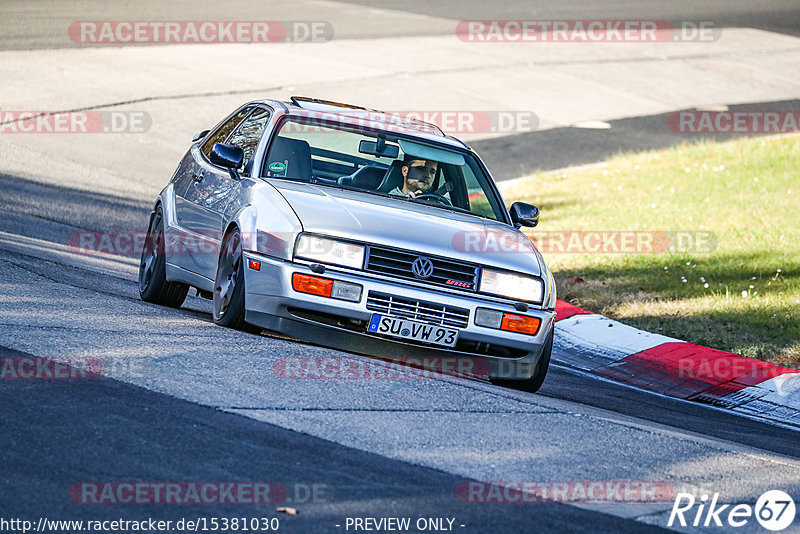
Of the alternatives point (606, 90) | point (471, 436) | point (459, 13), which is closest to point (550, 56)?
point (606, 90)

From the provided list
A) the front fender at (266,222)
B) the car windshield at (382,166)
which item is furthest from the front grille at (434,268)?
the car windshield at (382,166)

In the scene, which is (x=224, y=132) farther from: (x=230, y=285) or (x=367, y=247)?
(x=367, y=247)

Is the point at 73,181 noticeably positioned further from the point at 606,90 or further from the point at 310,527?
the point at 606,90

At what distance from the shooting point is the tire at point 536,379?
7824mm

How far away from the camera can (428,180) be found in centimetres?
867

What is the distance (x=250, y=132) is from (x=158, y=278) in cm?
133

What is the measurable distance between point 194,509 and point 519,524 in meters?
1.28

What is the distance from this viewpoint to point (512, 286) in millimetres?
7570

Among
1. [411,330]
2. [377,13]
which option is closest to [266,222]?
[411,330]

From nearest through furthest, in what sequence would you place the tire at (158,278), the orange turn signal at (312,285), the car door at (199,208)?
the orange turn signal at (312,285), the car door at (199,208), the tire at (158,278)

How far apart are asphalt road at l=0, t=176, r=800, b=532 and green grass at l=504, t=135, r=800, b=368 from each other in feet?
9.14

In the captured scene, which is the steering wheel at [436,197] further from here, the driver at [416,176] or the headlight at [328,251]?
the headlight at [328,251]

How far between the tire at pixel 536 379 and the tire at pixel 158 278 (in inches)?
103

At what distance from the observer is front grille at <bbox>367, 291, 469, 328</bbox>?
7254mm
